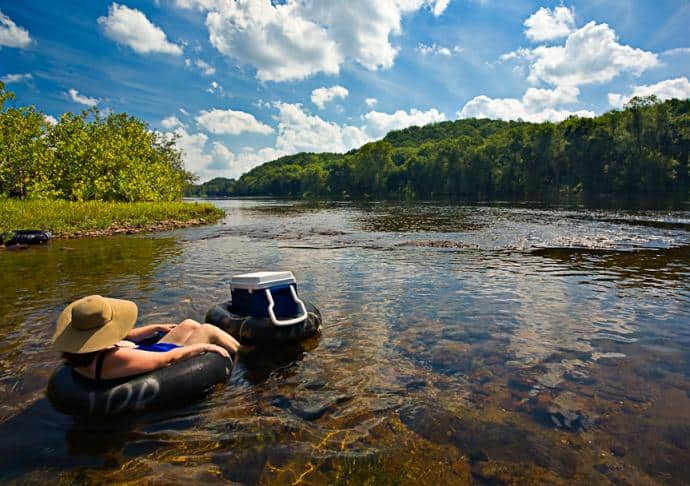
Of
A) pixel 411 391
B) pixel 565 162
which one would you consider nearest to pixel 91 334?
pixel 411 391

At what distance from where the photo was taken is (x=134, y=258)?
17.9m

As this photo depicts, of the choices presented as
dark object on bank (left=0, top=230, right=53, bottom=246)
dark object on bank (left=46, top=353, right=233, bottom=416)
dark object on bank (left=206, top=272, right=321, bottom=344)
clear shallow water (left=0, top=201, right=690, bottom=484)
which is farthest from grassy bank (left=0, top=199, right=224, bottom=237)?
dark object on bank (left=46, top=353, right=233, bottom=416)

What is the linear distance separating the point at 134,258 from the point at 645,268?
20478 millimetres

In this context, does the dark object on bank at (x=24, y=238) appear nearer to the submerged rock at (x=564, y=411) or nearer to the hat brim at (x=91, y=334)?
the hat brim at (x=91, y=334)

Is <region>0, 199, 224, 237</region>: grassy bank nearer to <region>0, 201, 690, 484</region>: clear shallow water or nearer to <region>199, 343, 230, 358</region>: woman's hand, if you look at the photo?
<region>0, 201, 690, 484</region>: clear shallow water

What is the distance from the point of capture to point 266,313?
7.11m

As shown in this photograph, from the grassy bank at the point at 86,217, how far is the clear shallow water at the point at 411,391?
15.8 meters

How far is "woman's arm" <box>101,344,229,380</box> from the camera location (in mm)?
4965

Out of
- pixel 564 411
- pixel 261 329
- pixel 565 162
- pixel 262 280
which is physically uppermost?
pixel 565 162

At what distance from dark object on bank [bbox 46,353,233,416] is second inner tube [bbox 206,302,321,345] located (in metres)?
1.38

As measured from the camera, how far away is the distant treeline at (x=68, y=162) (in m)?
34.9

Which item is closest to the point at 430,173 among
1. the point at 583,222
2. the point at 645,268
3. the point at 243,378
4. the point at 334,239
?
the point at 583,222

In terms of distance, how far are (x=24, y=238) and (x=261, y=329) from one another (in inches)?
843

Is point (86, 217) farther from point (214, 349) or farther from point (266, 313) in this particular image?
point (214, 349)
